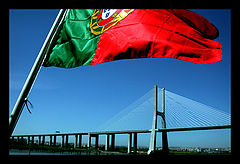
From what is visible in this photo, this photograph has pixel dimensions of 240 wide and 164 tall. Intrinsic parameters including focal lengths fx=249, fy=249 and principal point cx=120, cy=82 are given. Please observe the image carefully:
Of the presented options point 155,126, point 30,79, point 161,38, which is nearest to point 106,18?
point 161,38

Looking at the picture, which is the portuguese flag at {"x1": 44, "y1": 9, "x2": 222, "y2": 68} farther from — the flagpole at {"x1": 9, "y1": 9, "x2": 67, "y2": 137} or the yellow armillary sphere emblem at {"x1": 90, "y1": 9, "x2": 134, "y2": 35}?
the flagpole at {"x1": 9, "y1": 9, "x2": 67, "y2": 137}

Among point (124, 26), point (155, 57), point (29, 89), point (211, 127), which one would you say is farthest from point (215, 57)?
point (211, 127)

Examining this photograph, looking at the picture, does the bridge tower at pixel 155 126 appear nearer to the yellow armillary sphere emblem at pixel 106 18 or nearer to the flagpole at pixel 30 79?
the yellow armillary sphere emblem at pixel 106 18

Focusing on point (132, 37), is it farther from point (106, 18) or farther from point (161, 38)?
point (106, 18)

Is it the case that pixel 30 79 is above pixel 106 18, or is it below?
below

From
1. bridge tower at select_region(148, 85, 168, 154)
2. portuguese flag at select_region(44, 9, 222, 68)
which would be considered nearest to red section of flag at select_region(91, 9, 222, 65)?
portuguese flag at select_region(44, 9, 222, 68)

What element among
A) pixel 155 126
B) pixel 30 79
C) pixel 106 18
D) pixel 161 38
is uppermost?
pixel 106 18
